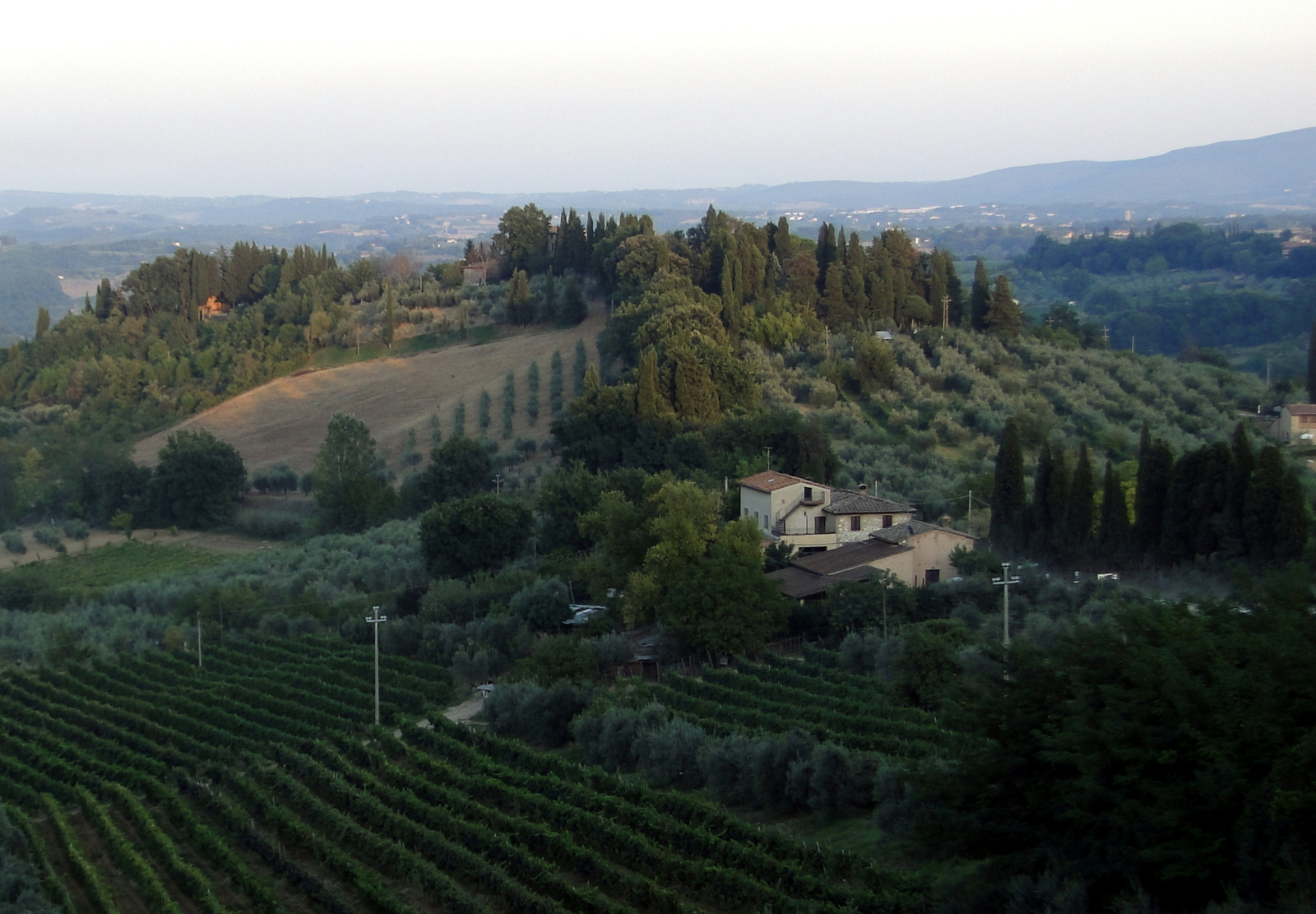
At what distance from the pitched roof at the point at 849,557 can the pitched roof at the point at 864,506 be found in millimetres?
1318

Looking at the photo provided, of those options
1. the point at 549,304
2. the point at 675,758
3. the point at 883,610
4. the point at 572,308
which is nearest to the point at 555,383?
the point at 572,308

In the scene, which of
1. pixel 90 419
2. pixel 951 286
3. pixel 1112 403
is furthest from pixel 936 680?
pixel 90 419

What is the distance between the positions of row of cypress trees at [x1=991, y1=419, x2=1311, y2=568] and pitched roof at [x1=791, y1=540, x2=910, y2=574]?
352cm

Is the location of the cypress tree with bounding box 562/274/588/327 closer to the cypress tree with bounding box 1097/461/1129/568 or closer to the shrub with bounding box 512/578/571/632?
the shrub with bounding box 512/578/571/632

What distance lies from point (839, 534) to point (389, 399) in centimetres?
3292

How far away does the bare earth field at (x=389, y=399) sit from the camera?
6184 centimetres

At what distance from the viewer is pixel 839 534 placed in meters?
38.0

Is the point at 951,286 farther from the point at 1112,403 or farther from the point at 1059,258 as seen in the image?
the point at 1059,258

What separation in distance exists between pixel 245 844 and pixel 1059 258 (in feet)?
501

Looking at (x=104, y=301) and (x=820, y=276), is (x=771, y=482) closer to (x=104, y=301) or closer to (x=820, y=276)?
(x=820, y=276)

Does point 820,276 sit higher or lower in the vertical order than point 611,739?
higher

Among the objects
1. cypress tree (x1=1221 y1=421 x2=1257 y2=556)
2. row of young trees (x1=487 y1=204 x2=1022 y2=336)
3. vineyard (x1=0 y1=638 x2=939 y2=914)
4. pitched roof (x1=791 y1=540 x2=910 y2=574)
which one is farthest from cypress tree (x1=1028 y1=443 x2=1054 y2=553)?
row of young trees (x1=487 y1=204 x2=1022 y2=336)

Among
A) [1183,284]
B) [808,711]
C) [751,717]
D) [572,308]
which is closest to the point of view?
[808,711]

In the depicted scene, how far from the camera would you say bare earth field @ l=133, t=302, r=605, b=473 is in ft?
203
